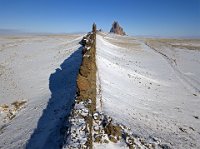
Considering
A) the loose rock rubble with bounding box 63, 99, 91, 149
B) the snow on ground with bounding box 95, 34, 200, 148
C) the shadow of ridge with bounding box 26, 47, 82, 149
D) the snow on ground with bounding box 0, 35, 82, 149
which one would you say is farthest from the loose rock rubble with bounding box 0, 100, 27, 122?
the loose rock rubble with bounding box 63, 99, 91, 149

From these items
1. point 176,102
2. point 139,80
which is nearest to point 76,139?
point 176,102

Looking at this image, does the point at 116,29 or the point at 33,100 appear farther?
the point at 116,29

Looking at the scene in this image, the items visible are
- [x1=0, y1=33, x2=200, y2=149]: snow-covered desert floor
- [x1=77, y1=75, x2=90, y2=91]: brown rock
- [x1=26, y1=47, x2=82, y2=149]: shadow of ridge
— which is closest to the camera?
[x1=26, y1=47, x2=82, y2=149]: shadow of ridge

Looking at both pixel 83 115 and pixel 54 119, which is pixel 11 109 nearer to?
Answer: pixel 54 119

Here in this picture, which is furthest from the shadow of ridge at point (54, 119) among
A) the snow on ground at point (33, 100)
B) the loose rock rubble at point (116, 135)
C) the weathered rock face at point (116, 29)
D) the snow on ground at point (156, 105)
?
the weathered rock face at point (116, 29)

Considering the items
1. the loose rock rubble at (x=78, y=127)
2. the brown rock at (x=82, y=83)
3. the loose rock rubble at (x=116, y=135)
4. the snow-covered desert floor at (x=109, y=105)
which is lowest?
the snow-covered desert floor at (x=109, y=105)

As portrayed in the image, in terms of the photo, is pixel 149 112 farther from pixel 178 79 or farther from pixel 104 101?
pixel 178 79

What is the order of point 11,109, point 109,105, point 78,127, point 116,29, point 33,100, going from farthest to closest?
point 116,29 < point 33,100 < point 11,109 < point 109,105 < point 78,127

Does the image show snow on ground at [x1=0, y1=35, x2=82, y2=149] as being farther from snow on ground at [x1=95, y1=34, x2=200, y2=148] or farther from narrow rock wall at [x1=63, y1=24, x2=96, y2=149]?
snow on ground at [x1=95, y1=34, x2=200, y2=148]

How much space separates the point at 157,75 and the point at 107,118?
19.4m

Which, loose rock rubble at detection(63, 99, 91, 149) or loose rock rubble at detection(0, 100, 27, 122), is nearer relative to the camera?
loose rock rubble at detection(63, 99, 91, 149)

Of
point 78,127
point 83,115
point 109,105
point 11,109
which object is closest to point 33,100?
point 11,109

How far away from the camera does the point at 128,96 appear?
20547 millimetres

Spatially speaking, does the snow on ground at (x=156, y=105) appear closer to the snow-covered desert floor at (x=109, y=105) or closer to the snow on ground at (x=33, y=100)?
the snow-covered desert floor at (x=109, y=105)
